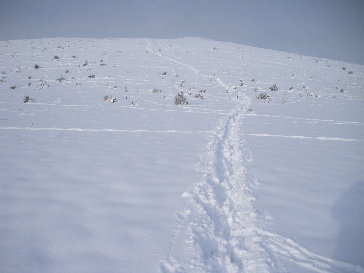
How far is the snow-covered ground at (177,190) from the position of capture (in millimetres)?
2375

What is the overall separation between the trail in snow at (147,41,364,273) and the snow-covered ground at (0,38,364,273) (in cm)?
1

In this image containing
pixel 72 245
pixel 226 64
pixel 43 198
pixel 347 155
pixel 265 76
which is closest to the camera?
pixel 72 245

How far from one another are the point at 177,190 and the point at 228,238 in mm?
1064

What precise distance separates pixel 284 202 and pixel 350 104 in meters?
10.5

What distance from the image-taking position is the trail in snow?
2318 mm

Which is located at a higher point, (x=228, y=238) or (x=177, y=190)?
(x=177, y=190)

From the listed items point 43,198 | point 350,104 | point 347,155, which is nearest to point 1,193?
point 43,198

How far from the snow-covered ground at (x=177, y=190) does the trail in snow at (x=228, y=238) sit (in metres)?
0.01

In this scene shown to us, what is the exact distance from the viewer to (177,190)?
356 centimetres

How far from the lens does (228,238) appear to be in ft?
8.95

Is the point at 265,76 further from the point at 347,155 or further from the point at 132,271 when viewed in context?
the point at 132,271

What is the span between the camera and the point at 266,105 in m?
10.8

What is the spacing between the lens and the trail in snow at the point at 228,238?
2318 mm

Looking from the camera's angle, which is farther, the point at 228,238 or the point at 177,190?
the point at 177,190
